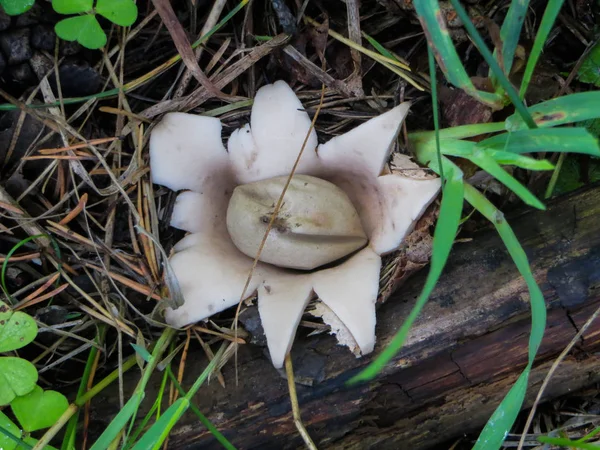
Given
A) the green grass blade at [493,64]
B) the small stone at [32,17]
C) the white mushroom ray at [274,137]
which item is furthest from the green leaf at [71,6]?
the green grass blade at [493,64]

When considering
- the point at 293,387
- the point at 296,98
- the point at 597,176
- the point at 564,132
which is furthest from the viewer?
the point at 597,176

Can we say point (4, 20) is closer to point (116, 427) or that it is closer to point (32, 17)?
point (32, 17)

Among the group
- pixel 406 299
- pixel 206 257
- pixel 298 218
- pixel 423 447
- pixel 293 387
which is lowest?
pixel 423 447

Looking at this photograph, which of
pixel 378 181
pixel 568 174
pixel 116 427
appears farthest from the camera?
pixel 568 174

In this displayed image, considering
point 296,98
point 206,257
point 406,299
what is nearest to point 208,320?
point 206,257

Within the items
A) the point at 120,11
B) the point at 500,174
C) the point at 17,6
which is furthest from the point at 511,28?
the point at 17,6

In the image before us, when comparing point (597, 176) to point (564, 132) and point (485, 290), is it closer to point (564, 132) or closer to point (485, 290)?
point (485, 290)
